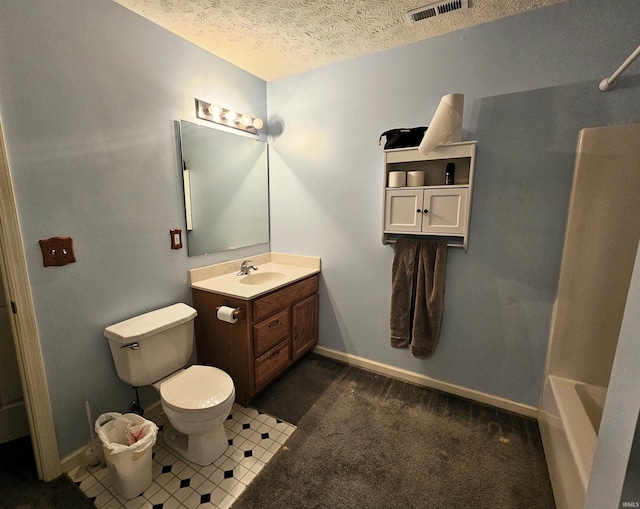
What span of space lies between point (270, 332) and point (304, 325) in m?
0.44

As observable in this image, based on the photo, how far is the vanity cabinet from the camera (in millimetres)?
1827

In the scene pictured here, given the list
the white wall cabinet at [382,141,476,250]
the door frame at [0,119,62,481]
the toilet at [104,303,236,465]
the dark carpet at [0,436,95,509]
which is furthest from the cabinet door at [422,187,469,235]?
the dark carpet at [0,436,95,509]

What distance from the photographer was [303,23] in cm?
169

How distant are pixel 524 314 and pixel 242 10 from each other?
247cm

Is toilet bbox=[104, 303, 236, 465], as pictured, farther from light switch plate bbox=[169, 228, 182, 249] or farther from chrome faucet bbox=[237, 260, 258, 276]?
chrome faucet bbox=[237, 260, 258, 276]

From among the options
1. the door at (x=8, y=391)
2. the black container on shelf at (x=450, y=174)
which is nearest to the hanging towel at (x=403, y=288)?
the black container on shelf at (x=450, y=174)

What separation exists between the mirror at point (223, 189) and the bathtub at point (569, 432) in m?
2.28

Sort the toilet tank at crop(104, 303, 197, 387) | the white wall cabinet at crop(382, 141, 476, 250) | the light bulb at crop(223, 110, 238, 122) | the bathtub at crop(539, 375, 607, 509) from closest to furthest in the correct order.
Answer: the bathtub at crop(539, 375, 607, 509) → the toilet tank at crop(104, 303, 197, 387) → the white wall cabinet at crop(382, 141, 476, 250) → the light bulb at crop(223, 110, 238, 122)

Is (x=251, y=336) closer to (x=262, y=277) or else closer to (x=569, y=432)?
(x=262, y=277)

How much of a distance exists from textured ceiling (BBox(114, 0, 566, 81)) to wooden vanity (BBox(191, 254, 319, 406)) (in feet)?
5.39

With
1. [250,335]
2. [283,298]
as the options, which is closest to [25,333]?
[250,335]

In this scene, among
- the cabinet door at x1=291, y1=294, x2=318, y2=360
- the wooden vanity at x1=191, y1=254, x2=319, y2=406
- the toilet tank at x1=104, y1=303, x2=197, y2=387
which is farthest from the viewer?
the cabinet door at x1=291, y1=294, x2=318, y2=360

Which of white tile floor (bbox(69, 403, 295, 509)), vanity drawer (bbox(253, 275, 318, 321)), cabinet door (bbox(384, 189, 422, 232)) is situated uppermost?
cabinet door (bbox(384, 189, 422, 232))

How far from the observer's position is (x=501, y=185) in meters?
1.73
